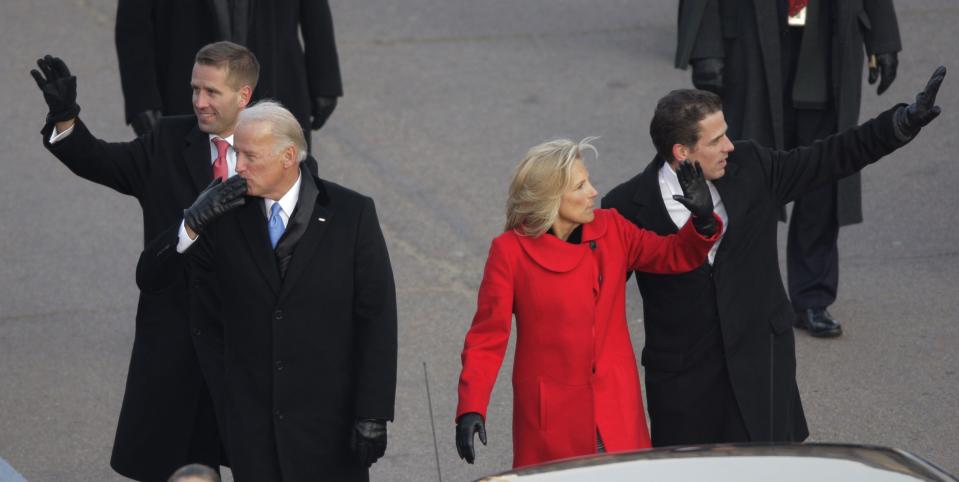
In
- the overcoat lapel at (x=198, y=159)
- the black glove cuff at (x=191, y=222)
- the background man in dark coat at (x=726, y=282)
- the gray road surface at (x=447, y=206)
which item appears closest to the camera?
the black glove cuff at (x=191, y=222)

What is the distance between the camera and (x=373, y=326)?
502cm

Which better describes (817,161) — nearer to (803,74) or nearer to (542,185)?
(542,185)

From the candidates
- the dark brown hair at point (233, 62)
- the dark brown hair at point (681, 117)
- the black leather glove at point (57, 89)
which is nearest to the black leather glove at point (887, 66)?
the dark brown hair at point (681, 117)

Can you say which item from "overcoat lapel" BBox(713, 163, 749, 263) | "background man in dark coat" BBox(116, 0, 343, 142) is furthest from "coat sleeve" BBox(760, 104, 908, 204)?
"background man in dark coat" BBox(116, 0, 343, 142)

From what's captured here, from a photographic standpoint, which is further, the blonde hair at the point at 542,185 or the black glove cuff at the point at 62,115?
the black glove cuff at the point at 62,115

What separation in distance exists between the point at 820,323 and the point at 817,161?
237cm

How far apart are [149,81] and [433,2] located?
7.08 meters

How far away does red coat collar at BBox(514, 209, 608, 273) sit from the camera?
16.1 feet

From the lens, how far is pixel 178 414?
5.71 m

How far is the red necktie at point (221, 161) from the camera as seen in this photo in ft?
18.5

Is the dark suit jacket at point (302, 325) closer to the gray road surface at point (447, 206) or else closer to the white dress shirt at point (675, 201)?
the white dress shirt at point (675, 201)

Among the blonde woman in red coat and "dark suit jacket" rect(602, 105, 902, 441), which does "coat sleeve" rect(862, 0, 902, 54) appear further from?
the blonde woman in red coat

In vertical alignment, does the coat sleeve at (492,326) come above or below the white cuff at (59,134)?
below

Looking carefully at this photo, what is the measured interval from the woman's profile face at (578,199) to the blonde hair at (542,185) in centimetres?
2
